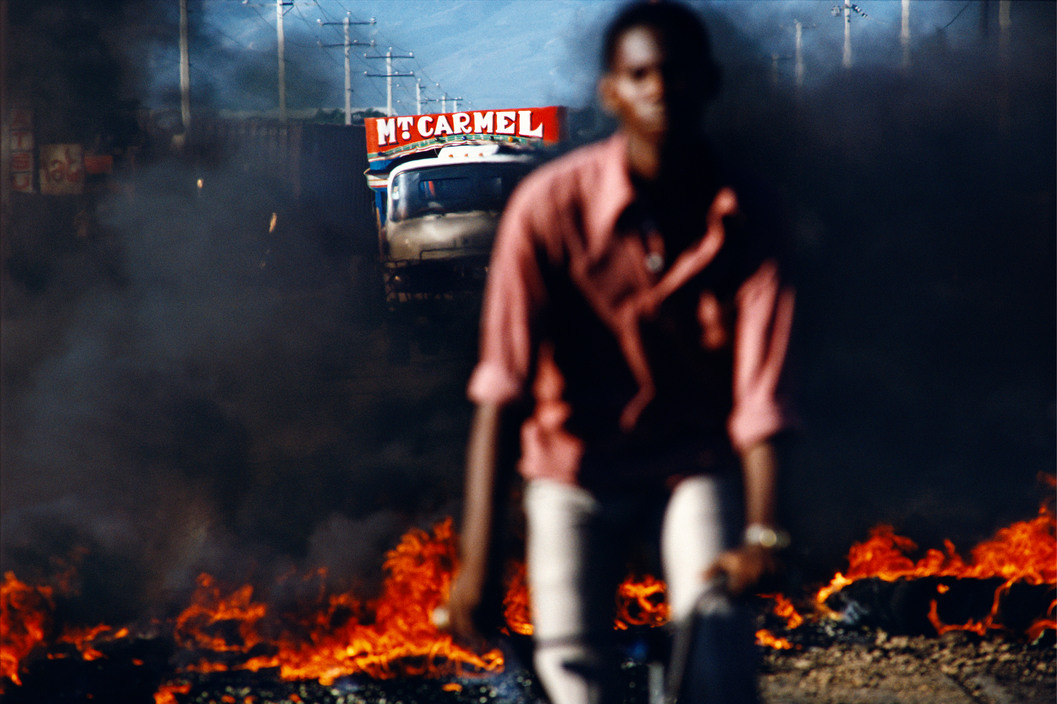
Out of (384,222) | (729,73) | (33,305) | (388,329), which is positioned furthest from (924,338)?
(33,305)

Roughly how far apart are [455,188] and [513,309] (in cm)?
1019

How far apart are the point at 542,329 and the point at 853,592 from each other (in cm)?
320

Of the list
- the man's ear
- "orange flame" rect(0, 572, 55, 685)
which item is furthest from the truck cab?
the man's ear

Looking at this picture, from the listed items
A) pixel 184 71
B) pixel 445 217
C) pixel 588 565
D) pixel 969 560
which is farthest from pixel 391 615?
pixel 184 71

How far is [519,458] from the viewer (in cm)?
166

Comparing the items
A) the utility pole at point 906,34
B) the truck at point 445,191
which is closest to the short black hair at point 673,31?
the truck at point 445,191

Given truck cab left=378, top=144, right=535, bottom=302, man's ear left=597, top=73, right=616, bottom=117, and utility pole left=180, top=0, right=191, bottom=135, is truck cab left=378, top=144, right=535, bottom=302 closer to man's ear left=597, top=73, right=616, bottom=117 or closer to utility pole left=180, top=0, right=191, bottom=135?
utility pole left=180, top=0, right=191, bottom=135

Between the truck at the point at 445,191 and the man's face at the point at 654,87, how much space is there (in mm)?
8933

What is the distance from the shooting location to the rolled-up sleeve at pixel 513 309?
1.53 m

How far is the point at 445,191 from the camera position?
38.1 ft

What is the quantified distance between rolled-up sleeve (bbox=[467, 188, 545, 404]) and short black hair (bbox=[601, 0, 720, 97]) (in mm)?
296

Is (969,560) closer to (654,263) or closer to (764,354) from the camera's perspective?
(764,354)

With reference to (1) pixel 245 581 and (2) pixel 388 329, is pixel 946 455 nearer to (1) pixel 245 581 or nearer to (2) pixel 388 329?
(1) pixel 245 581

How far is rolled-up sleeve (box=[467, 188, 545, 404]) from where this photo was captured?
5.00 feet
